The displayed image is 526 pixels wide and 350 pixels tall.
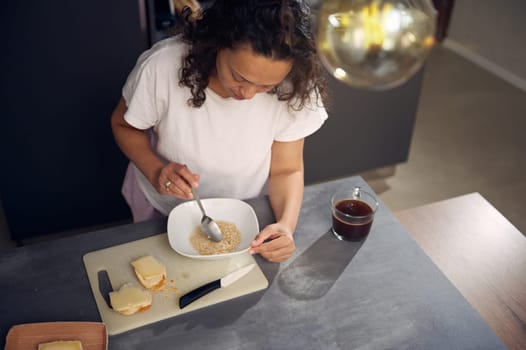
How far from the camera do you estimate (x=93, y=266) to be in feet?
4.06

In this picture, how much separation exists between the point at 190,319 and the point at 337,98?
1.59 m

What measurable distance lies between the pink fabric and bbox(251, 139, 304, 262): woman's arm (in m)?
0.40

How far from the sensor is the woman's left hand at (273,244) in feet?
4.08

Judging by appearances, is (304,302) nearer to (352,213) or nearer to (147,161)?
(352,213)

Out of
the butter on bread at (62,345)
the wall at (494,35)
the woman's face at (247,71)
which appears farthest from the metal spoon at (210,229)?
the wall at (494,35)

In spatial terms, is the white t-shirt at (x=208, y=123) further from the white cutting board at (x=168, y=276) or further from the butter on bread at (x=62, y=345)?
the butter on bread at (x=62, y=345)

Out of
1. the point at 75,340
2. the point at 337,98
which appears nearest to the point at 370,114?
the point at 337,98

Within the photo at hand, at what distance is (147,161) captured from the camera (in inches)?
57.2

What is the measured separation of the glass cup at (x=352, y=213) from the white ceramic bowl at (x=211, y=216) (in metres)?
0.21

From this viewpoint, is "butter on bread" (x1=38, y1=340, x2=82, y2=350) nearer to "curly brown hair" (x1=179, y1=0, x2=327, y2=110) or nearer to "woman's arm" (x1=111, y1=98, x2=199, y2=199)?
"woman's arm" (x1=111, y1=98, x2=199, y2=199)

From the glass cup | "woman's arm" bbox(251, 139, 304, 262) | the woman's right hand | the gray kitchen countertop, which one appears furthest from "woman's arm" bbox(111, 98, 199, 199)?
the glass cup

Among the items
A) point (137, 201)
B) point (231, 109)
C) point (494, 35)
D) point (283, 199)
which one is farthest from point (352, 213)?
point (494, 35)

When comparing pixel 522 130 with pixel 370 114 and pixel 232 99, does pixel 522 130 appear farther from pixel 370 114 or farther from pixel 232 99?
pixel 232 99

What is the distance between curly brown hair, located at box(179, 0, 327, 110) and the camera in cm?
116
